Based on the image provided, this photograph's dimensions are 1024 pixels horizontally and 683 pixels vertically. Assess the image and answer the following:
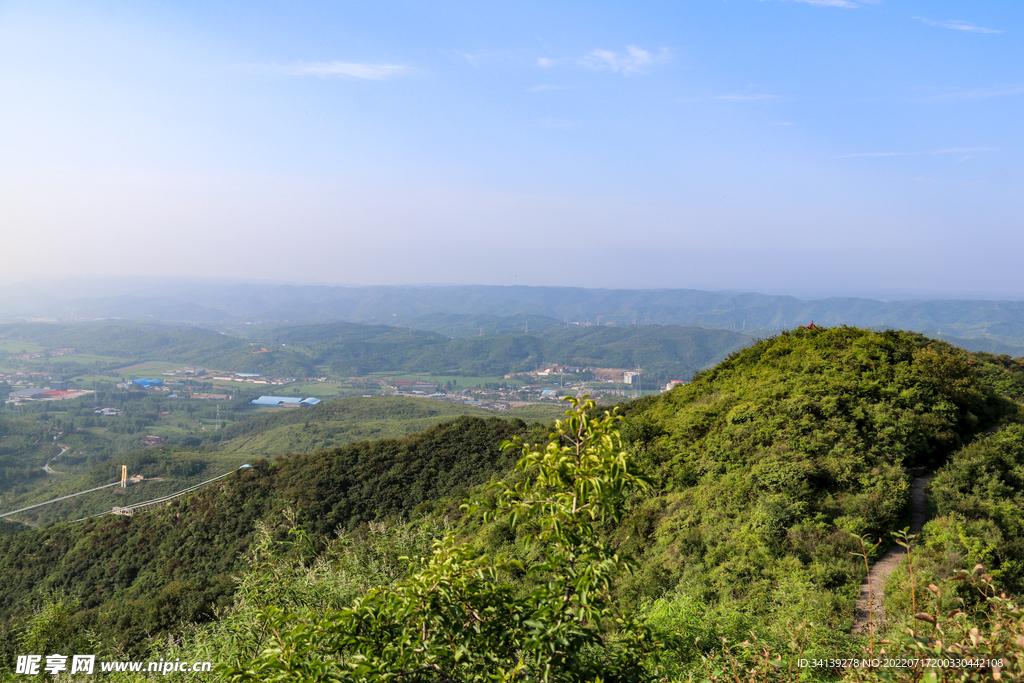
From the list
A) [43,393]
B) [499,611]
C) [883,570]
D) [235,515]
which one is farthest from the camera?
[43,393]

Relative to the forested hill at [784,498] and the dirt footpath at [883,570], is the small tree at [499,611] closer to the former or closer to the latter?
the forested hill at [784,498]

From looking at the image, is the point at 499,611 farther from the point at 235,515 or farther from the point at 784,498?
the point at 235,515

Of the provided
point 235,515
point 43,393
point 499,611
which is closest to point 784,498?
point 499,611

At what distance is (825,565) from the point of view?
782 centimetres

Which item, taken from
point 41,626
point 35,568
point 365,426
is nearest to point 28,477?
point 365,426

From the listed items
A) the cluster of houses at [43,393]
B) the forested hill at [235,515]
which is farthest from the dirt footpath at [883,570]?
the cluster of houses at [43,393]

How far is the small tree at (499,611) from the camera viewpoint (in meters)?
3.21

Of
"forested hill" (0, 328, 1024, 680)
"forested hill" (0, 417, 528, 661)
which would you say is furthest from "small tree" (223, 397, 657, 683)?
"forested hill" (0, 417, 528, 661)

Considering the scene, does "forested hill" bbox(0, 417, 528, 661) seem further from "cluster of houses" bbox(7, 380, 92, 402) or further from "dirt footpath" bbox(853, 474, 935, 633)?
"cluster of houses" bbox(7, 380, 92, 402)

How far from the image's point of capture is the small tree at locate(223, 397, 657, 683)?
10.5 ft

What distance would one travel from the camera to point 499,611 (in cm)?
365

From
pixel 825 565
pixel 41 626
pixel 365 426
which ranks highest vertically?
pixel 825 565

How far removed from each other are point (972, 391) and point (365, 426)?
72871 millimetres

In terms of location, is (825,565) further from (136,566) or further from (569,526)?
(136,566)
